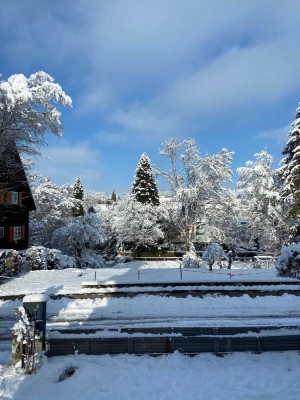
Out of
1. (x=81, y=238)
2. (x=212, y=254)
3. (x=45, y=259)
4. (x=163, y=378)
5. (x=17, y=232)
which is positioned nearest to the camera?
(x=163, y=378)

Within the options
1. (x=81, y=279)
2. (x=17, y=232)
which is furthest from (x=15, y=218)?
(x=81, y=279)

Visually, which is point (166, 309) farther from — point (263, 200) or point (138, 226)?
point (138, 226)

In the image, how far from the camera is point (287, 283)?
17219mm

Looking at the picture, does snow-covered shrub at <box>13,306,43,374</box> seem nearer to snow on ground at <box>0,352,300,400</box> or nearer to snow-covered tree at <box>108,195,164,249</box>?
snow on ground at <box>0,352,300,400</box>

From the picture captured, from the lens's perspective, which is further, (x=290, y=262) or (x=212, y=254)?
(x=212, y=254)

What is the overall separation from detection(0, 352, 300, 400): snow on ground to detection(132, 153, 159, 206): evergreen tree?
3952 cm

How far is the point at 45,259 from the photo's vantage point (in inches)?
1064

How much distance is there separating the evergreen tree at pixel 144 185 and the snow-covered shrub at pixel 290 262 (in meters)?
29.6

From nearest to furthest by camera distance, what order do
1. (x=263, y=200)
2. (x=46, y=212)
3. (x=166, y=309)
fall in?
(x=166, y=309) < (x=263, y=200) < (x=46, y=212)

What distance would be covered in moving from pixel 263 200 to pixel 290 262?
1801cm

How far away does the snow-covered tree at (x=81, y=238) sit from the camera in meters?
32.0

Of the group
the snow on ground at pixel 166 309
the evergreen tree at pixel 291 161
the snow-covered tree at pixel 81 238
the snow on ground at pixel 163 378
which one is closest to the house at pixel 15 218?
the snow-covered tree at pixel 81 238

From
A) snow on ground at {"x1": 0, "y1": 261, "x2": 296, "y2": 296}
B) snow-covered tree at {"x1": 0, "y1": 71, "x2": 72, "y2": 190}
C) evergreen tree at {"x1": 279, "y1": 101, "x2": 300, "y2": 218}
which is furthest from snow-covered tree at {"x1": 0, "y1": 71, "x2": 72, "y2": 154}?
evergreen tree at {"x1": 279, "y1": 101, "x2": 300, "y2": 218}

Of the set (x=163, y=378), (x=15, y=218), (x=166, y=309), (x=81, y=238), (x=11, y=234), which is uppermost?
(x=15, y=218)
